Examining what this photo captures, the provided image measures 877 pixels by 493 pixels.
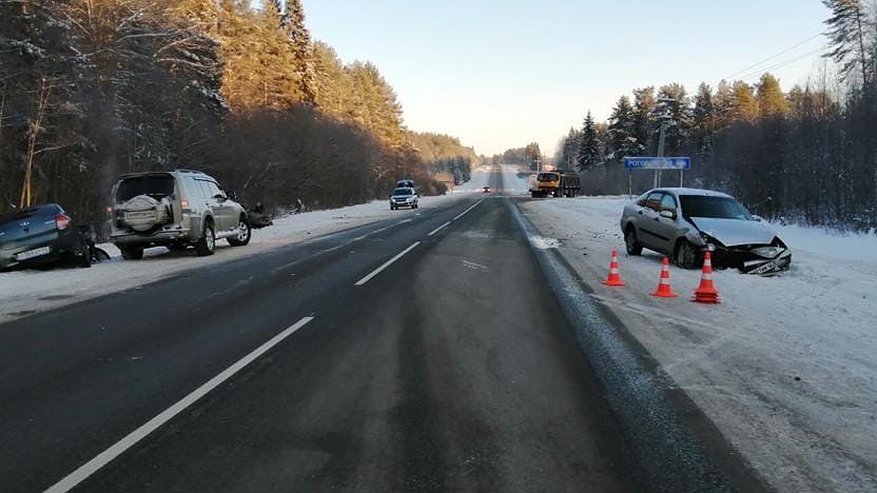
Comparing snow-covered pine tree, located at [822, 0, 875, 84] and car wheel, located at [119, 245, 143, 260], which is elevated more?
snow-covered pine tree, located at [822, 0, 875, 84]

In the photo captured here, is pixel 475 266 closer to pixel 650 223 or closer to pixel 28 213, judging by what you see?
pixel 650 223

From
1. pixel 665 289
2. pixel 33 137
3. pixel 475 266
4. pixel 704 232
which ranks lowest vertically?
pixel 475 266

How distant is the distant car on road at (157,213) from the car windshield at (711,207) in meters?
11.3

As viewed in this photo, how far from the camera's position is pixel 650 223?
1523 cm

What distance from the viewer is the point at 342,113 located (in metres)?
73.7

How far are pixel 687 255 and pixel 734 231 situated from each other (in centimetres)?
100

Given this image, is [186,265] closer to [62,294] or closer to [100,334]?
[62,294]

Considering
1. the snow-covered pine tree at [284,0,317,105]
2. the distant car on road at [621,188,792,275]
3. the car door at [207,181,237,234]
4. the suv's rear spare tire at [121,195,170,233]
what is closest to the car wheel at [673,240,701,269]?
the distant car on road at [621,188,792,275]

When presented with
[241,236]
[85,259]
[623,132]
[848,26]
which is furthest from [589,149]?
[85,259]

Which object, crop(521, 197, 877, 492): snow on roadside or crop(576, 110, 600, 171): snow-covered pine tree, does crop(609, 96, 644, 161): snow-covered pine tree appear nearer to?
crop(576, 110, 600, 171): snow-covered pine tree

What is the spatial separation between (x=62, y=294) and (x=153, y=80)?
70.6ft

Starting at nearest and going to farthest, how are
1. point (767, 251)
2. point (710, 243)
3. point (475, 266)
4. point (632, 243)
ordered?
point (767, 251) < point (710, 243) < point (475, 266) < point (632, 243)

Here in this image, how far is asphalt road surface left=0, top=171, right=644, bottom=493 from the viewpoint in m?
3.81

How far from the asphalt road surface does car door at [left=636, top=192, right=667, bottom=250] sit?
6131 mm
